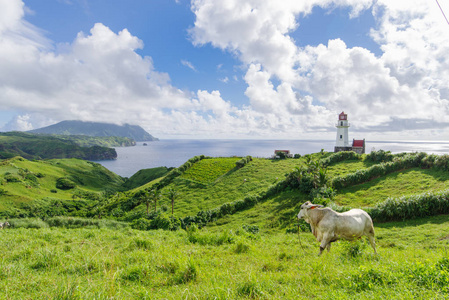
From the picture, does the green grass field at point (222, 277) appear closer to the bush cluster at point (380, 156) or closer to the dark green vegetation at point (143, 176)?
the bush cluster at point (380, 156)

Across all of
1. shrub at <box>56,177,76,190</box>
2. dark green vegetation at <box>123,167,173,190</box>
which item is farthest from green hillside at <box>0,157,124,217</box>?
dark green vegetation at <box>123,167,173,190</box>

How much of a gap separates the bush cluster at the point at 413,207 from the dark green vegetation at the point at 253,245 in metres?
0.09

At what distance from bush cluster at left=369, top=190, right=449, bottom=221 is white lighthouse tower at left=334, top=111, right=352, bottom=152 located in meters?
56.8

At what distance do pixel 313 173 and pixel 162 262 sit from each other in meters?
30.4

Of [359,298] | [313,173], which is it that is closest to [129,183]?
[313,173]

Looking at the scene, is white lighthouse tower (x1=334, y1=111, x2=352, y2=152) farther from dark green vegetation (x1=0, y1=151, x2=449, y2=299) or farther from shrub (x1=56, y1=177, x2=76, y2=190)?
shrub (x1=56, y1=177, x2=76, y2=190)

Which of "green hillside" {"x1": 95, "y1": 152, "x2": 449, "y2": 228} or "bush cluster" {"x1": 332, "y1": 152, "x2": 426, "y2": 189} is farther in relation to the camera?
"bush cluster" {"x1": 332, "y1": 152, "x2": 426, "y2": 189}

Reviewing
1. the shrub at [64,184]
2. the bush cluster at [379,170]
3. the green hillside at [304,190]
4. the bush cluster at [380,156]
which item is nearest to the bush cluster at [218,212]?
the green hillside at [304,190]

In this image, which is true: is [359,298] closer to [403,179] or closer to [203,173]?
[403,179]

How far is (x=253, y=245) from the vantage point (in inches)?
420

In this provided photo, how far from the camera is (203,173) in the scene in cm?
6297

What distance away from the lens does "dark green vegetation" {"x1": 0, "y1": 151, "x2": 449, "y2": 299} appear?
483cm

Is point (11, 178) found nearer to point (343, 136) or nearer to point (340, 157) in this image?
point (340, 157)

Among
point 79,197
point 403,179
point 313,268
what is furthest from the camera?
point 79,197
